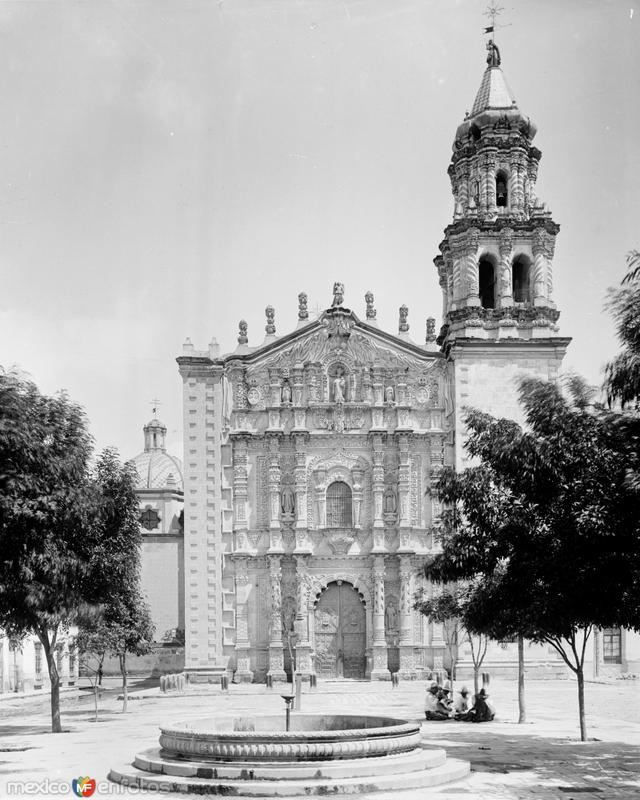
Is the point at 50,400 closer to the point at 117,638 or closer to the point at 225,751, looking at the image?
the point at 225,751

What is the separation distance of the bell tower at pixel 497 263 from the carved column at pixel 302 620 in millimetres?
6752

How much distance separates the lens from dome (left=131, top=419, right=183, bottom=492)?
211 feet

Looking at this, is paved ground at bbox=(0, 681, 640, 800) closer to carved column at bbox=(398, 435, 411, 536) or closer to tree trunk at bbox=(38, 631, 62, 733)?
tree trunk at bbox=(38, 631, 62, 733)

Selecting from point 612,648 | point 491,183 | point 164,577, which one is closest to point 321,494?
point 612,648

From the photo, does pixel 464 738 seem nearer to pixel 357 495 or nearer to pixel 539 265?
pixel 357 495

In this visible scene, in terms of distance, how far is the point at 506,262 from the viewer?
41.7 metres

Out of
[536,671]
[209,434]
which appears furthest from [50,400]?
[536,671]

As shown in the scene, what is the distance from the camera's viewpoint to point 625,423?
14961mm

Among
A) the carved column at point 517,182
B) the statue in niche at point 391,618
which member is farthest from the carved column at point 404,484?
the carved column at point 517,182

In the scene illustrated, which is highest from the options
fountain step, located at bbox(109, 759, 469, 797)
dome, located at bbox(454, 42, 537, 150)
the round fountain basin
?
dome, located at bbox(454, 42, 537, 150)

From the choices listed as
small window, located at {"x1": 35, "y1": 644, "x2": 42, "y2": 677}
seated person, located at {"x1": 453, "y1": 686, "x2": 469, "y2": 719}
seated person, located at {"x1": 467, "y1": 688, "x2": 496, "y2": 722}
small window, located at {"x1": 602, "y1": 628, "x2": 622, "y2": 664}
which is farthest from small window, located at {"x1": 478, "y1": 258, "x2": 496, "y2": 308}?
small window, located at {"x1": 35, "y1": 644, "x2": 42, "y2": 677}

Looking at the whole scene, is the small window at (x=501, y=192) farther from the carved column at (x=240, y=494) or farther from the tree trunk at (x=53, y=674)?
the tree trunk at (x=53, y=674)

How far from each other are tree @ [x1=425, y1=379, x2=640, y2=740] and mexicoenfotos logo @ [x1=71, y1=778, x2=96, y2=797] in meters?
6.77

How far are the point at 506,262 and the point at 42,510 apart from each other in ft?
89.2
